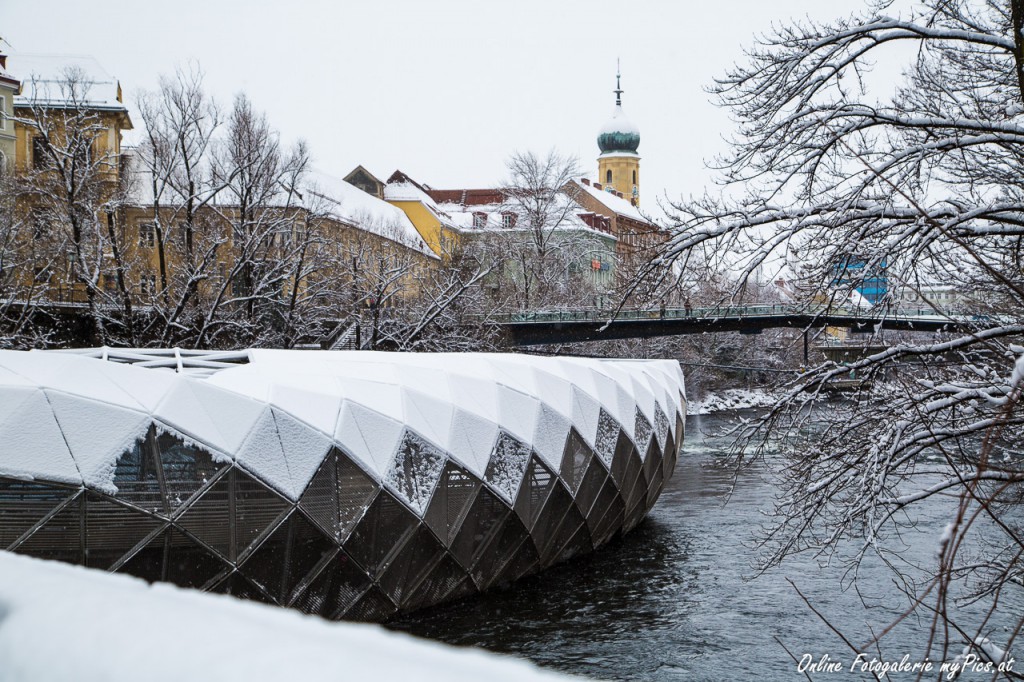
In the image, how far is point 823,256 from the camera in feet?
37.1

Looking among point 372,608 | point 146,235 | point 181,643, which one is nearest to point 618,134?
point 146,235

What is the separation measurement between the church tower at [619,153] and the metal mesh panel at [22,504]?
130 m

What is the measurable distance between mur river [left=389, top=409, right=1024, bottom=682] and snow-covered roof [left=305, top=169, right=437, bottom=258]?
41746mm

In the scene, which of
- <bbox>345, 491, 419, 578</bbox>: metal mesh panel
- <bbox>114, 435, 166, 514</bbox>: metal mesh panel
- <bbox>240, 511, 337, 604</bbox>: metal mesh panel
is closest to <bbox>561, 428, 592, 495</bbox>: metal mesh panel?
<bbox>345, 491, 419, 578</bbox>: metal mesh panel

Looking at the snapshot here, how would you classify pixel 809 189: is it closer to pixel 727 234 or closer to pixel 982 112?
pixel 727 234

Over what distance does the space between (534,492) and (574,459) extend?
74.5 inches

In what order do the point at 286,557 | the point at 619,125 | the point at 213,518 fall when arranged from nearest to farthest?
the point at 213,518 < the point at 286,557 < the point at 619,125

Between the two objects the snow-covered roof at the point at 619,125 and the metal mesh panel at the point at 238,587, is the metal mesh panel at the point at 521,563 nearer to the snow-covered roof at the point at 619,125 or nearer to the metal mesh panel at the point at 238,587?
the metal mesh panel at the point at 238,587

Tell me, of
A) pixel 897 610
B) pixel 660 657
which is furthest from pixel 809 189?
pixel 897 610

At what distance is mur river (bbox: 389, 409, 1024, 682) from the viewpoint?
15.6 meters

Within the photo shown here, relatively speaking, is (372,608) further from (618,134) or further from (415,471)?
(618,134)

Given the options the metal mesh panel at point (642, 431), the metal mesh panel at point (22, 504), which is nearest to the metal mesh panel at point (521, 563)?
the metal mesh panel at point (642, 431)

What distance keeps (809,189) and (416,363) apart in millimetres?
11054

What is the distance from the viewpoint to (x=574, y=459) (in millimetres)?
22938
